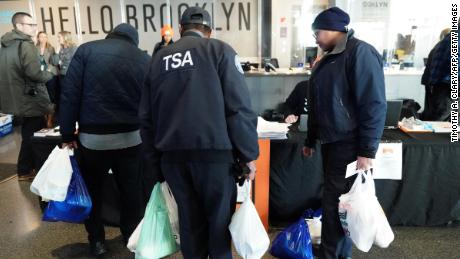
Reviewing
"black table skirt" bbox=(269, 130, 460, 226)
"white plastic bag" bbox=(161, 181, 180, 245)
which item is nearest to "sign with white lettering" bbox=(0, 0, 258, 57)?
"black table skirt" bbox=(269, 130, 460, 226)

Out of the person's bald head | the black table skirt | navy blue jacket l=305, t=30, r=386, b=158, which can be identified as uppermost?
the person's bald head

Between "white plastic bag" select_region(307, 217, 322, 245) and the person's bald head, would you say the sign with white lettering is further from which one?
"white plastic bag" select_region(307, 217, 322, 245)

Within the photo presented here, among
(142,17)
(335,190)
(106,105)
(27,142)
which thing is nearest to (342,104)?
(335,190)

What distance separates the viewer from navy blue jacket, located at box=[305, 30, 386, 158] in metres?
1.48

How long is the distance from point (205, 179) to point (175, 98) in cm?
31

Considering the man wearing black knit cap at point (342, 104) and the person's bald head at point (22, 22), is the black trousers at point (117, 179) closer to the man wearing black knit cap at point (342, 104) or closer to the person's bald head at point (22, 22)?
the man wearing black knit cap at point (342, 104)

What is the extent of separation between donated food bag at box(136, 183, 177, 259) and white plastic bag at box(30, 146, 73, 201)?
0.55m

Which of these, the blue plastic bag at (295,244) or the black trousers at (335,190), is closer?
the black trousers at (335,190)

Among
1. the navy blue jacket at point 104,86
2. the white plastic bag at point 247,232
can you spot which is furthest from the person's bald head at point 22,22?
the white plastic bag at point 247,232

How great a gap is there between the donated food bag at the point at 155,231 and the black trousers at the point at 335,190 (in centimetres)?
76

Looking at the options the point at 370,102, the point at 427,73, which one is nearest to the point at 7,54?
the point at 370,102

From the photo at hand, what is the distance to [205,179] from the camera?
1.30 meters

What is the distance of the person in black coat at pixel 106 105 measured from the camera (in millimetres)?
1664

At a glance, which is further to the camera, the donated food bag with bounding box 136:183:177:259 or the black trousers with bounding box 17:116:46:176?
the black trousers with bounding box 17:116:46:176
